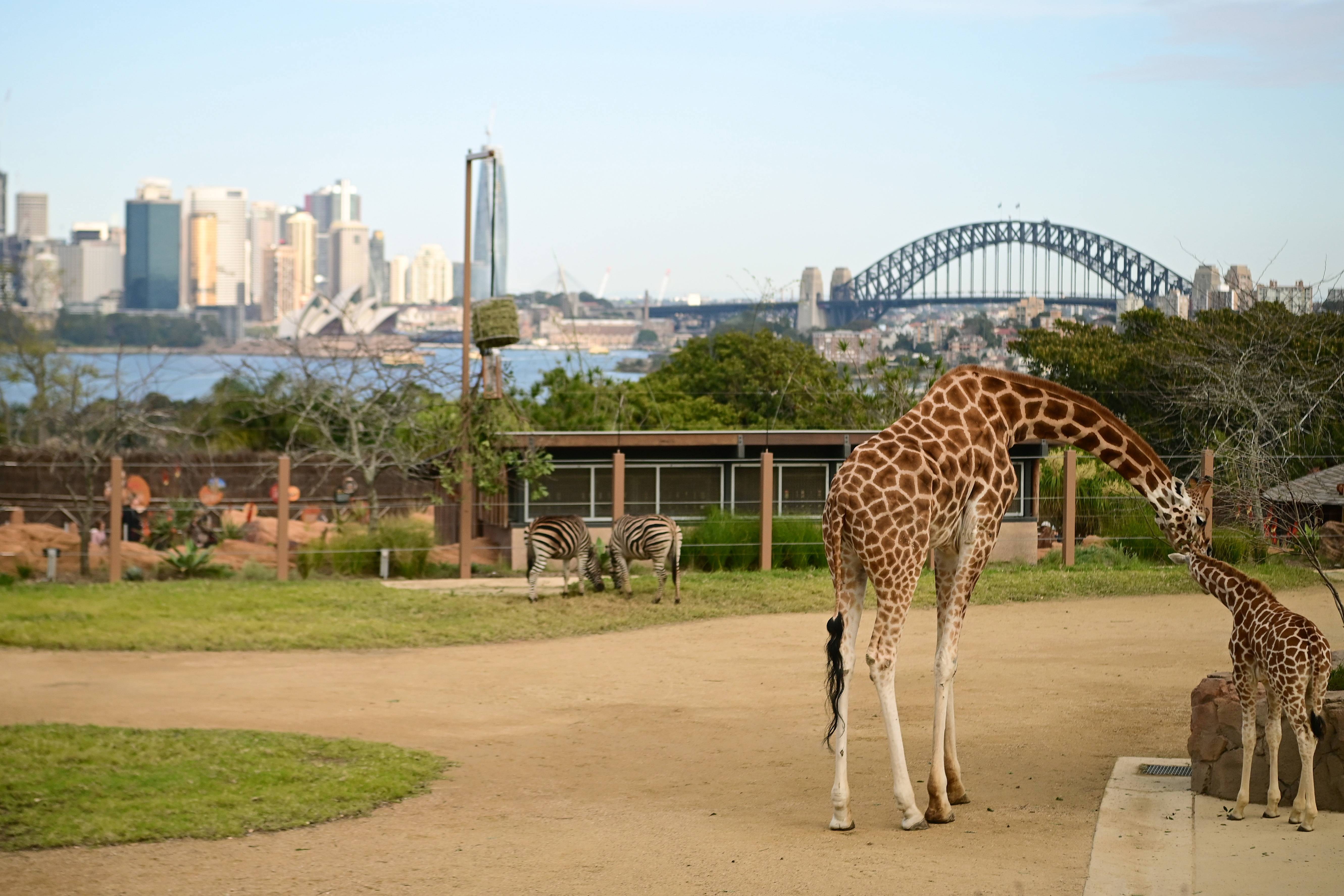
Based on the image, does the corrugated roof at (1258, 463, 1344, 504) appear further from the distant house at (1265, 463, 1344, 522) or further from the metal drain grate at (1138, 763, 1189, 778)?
the metal drain grate at (1138, 763, 1189, 778)

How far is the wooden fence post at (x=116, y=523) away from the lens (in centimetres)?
1930

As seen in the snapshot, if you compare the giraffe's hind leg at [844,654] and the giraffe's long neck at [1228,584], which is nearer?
the giraffe's hind leg at [844,654]

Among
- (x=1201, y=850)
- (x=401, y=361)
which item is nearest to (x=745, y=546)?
(x=401, y=361)

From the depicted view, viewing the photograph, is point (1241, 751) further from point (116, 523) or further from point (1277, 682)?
point (116, 523)

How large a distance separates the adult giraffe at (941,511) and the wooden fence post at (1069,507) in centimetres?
1319

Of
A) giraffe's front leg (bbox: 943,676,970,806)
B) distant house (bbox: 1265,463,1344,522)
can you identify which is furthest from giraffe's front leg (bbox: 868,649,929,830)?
distant house (bbox: 1265,463,1344,522)

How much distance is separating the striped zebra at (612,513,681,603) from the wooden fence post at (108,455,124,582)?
723cm

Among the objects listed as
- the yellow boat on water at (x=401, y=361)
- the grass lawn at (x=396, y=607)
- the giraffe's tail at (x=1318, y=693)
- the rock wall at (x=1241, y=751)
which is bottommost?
the grass lawn at (x=396, y=607)

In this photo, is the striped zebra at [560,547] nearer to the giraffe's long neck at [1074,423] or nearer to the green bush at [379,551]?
the green bush at [379,551]

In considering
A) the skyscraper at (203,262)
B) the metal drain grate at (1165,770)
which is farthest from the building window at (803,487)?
the skyscraper at (203,262)

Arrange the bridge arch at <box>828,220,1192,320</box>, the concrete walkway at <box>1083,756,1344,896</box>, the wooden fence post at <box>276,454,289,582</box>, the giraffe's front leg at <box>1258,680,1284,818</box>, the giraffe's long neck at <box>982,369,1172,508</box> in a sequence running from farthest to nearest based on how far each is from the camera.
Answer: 1. the bridge arch at <box>828,220,1192,320</box>
2. the wooden fence post at <box>276,454,289,582</box>
3. the giraffe's long neck at <box>982,369,1172,508</box>
4. the giraffe's front leg at <box>1258,680,1284,818</box>
5. the concrete walkway at <box>1083,756,1344,896</box>

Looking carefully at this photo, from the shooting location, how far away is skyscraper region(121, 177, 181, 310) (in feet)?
572

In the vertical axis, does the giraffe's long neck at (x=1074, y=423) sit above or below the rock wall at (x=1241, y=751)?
above

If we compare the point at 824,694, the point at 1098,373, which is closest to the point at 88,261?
the point at 1098,373
